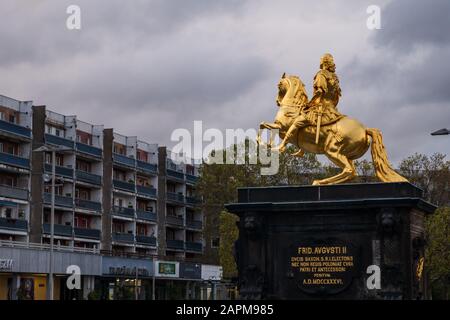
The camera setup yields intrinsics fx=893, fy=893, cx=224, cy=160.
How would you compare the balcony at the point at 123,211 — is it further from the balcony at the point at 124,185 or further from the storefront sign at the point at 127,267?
the storefront sign at the point at 127,267

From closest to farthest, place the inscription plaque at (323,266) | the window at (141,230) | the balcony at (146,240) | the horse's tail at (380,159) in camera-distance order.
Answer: the inscription plaque at (323,266)
the horse's tail at (380,159)
the balcony at (146,240)
the window at (141,230)

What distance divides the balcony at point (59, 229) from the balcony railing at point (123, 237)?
8898 millimetres

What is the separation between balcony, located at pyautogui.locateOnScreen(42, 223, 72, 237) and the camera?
74.5 meters

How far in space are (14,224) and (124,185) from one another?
1840 centimetres

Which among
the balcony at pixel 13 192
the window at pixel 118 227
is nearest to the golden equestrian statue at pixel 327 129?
the balcony at pixel 13 192

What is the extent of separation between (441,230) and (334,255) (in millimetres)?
35903

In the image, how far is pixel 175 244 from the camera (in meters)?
97.3

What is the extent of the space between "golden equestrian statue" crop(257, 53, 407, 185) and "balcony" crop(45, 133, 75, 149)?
45.9 metres

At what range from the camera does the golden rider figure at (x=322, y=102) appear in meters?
31.0

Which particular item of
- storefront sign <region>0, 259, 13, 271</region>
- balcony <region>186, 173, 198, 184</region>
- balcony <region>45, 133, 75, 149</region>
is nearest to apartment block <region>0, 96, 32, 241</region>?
balcony <region>45, 133, 75, 149</region>

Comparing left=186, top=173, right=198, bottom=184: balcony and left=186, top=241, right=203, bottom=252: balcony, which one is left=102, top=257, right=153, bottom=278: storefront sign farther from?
left=186, top=173, right=198, bottom=184: balcony

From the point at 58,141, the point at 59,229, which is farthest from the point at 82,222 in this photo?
the point at 58,141

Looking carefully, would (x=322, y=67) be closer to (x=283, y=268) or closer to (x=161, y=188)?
(x=283, y=268)

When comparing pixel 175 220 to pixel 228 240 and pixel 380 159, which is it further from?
pixel 380 159
